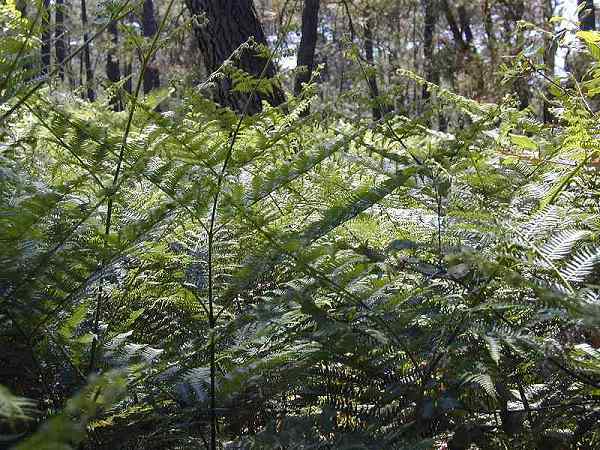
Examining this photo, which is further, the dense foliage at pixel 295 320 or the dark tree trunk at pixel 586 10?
the dark tree trunk at pixel 586 10

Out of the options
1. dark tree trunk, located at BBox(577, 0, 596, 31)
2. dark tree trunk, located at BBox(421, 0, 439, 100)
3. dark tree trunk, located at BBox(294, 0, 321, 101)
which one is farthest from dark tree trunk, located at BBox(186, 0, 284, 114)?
dark tree trunk, located at BBox(421, 0, 439, 100)

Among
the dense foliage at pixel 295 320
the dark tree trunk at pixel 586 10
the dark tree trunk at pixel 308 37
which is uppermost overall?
the dark tree trunk at pixel 308 37

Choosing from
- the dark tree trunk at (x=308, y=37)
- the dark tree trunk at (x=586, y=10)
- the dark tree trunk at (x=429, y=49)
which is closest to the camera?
the dark tree trunk at (x=586, y=10)

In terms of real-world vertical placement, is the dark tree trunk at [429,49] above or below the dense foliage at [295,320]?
above

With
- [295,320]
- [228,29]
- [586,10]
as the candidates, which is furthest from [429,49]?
[295,320]

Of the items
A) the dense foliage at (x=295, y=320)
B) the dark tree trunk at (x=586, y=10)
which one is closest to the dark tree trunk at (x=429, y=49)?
the dark tree trunk at (x=586, y=10)

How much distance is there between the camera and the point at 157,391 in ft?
4.50

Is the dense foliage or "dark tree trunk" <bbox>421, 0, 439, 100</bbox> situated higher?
"dark tree trunk" <bbox>421, 0, 439, 100</bbox>

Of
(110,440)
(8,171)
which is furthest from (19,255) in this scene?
(110,440)

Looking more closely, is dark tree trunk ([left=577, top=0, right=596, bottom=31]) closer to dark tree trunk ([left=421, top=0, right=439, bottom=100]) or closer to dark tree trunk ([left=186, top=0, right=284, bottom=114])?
dark tree trunk ([left=186, top=0, right=284, bottom=114])

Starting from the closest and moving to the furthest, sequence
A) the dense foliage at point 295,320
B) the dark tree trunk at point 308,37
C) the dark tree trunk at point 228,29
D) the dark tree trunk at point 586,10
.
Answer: the dense foliage at point 295,320 < the dark tree trunk at point 586,10 < the dark tree trunk at point 228,29 < the dark tree trunk at point 308,37

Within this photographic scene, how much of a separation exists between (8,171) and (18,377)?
44 centimetres

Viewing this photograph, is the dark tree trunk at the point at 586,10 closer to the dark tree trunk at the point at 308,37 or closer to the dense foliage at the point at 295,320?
the dense foliage at the point at 295,320

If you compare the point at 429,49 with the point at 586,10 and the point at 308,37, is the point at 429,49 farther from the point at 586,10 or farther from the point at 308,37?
the point at 586,10
